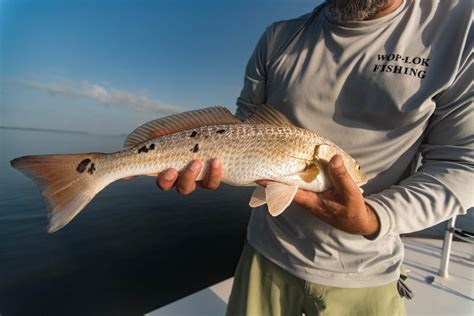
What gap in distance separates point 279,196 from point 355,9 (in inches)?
46.8

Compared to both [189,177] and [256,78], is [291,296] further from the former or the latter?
[256,78]

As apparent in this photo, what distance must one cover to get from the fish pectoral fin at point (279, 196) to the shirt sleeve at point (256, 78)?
0.65 meters

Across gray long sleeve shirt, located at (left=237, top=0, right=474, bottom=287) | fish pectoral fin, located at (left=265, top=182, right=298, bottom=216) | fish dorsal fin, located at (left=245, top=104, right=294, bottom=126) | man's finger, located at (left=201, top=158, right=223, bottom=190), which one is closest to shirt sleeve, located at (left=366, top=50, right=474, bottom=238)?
gray long sleeve shirt, located at (left=237, top=0, right=474, bottom=287)

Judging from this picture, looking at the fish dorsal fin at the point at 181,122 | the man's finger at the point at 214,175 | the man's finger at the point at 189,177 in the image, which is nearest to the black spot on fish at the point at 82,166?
the fish dorsal fin at the point at 181,122

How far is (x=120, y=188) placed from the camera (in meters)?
10.8

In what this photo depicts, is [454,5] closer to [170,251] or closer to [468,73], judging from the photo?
[468,73]

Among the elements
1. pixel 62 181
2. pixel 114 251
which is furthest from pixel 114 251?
pixel 62 181

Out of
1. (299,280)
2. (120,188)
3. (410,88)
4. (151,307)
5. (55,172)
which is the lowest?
(151,307)

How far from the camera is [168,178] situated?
177 centimetres

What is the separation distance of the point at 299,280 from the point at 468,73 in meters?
1.47

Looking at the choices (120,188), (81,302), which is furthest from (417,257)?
(120,188)

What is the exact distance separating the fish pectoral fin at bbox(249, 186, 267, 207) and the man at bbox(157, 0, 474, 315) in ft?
0.73

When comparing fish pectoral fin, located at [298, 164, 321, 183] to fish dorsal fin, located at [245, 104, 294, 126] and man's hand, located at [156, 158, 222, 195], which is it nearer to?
fish dorsal fin, located at [245, 104, 294, 126]

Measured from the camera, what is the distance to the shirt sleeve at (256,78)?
6.68ft
